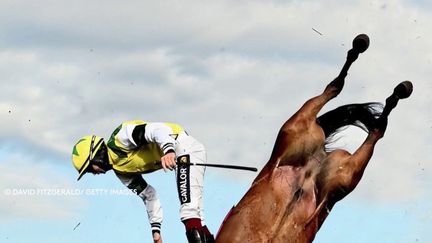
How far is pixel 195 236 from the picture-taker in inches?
396

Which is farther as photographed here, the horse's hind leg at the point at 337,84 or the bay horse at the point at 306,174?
the horse's hind leg at the point at 337,84

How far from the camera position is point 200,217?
10.2 m

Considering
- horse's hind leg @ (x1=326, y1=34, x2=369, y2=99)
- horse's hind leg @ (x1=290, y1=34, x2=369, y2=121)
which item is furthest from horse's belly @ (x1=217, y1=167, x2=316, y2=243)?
horse's hind leg @ (x1=326, y1=34, x2=369, y2=99)

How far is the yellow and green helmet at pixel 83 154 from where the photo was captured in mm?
10414

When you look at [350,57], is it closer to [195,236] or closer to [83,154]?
[195,236]

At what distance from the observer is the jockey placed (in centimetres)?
1013

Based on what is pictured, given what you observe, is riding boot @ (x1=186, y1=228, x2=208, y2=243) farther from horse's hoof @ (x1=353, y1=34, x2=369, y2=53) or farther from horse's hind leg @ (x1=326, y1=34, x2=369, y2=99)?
horse's hoof @ (x1=353, y1=34, x2=369, y2=53)

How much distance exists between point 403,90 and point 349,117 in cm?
59

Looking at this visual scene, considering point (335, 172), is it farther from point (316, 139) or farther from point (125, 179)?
point (125, 179)

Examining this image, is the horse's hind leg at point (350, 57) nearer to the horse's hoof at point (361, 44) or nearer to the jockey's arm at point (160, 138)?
the horse's hoof at point (361, 44)

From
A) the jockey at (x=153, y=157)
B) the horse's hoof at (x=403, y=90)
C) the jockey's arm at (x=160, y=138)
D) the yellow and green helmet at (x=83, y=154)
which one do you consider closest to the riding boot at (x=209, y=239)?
the jockey at (x=153, y=157)

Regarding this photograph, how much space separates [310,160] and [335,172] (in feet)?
0.86

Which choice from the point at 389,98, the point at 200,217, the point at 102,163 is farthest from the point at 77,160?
the point at 389,98

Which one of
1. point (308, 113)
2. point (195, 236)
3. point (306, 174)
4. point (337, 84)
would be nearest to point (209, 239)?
point (195, 236)
